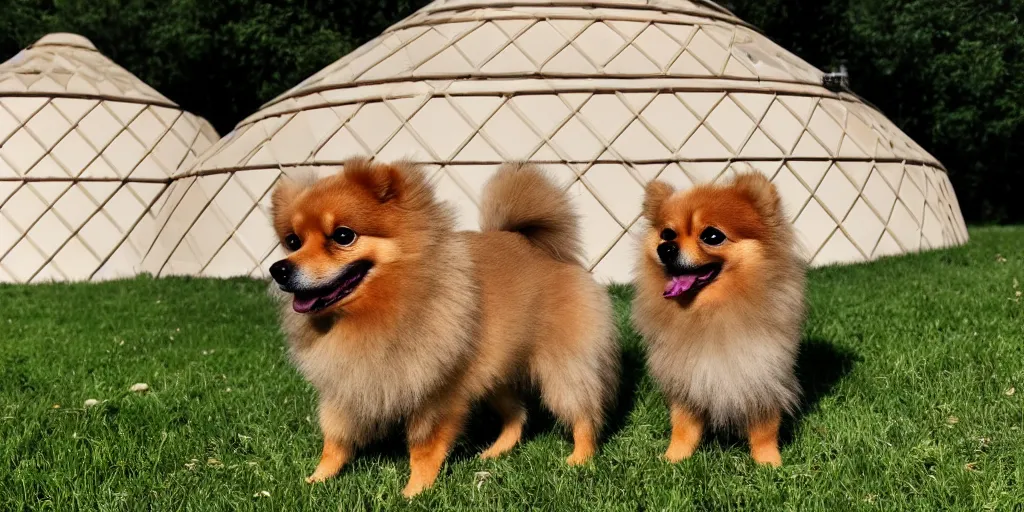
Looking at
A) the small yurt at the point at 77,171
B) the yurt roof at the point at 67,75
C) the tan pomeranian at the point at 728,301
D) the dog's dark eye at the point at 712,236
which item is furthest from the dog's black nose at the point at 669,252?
the yurt roof at the point at 67,75

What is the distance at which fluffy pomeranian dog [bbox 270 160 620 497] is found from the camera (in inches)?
97.8

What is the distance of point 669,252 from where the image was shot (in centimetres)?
269

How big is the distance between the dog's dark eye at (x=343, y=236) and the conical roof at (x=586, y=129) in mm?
5302

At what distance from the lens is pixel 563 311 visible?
125 inches

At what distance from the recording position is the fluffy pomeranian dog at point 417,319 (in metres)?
2.48

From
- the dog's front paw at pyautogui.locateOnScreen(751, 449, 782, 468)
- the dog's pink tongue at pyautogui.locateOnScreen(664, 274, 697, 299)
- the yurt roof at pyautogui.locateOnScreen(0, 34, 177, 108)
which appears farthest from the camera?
the yurt roof at pyautogui.locateOnScreen(0, 34, 177, 108)

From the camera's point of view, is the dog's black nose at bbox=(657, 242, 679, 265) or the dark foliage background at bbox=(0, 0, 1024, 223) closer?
the dog's black nose at bbox=(657, 242, 679, 265)

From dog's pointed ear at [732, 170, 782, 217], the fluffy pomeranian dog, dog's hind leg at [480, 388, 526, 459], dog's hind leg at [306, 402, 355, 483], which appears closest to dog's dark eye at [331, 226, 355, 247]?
the fluffy pomeranian dog

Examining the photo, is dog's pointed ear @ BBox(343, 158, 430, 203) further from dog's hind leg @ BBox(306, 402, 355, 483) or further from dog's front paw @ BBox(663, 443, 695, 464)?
dog's front paw @ BBox(663, 443, 695, 464)

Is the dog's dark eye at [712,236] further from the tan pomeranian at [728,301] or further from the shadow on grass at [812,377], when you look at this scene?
the shadow on grass at [812,377]

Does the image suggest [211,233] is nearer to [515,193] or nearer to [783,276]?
[515,193]

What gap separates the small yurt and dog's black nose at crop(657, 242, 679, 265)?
9.15 meters

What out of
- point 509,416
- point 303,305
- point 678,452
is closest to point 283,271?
point 303,305

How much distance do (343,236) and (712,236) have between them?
1263 mm
